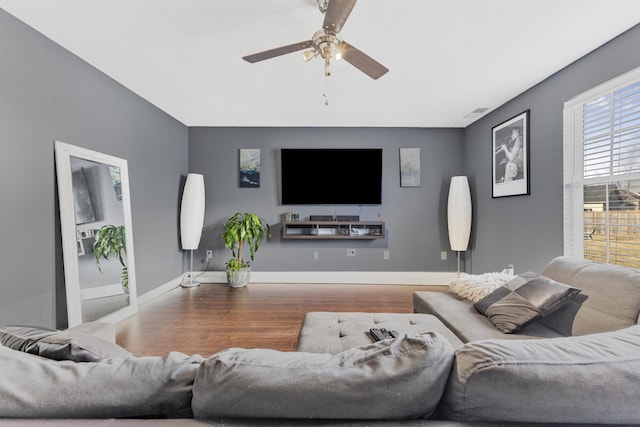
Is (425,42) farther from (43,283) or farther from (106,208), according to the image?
(43,283)

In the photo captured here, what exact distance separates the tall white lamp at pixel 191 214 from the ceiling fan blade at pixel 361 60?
2.95m

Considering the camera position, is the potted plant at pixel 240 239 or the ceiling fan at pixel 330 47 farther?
the potted plant at pixel 240 239

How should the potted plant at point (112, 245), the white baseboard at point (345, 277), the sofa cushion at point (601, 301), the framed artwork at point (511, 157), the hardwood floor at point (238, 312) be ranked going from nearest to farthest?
1. the sofa cushion at point (601, 301)
2. the hardwood floor at point (238, 312)
3. the potted plant at point (112, 245)
4. the framed artwork at point (511, 157)
5. the white baseboard at point (345, 277)

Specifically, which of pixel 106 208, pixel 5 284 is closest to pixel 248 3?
pixel 106 208

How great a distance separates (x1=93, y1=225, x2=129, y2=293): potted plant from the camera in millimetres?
2541

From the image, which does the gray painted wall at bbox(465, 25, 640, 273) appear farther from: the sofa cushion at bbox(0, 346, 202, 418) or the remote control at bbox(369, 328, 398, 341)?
the sofa cushion at bbox(0, 346, 202, 418)

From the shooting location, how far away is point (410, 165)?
4.27m

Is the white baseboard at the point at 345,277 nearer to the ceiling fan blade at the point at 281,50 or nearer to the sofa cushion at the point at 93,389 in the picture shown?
the ceiling fan blade at the point at 281,50

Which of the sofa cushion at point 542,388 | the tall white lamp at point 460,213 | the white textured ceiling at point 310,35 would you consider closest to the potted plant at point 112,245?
the white textured ceiling at point 310,35

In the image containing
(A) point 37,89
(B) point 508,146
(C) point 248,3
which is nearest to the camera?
(C) point 248,3

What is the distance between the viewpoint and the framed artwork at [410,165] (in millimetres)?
4262

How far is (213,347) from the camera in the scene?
227 centimetres

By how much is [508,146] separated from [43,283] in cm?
471

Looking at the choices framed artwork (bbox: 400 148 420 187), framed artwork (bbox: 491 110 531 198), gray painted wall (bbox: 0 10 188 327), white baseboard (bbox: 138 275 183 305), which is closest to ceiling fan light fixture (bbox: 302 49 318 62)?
gray painted wall (bbox: 0 10 188 327)
